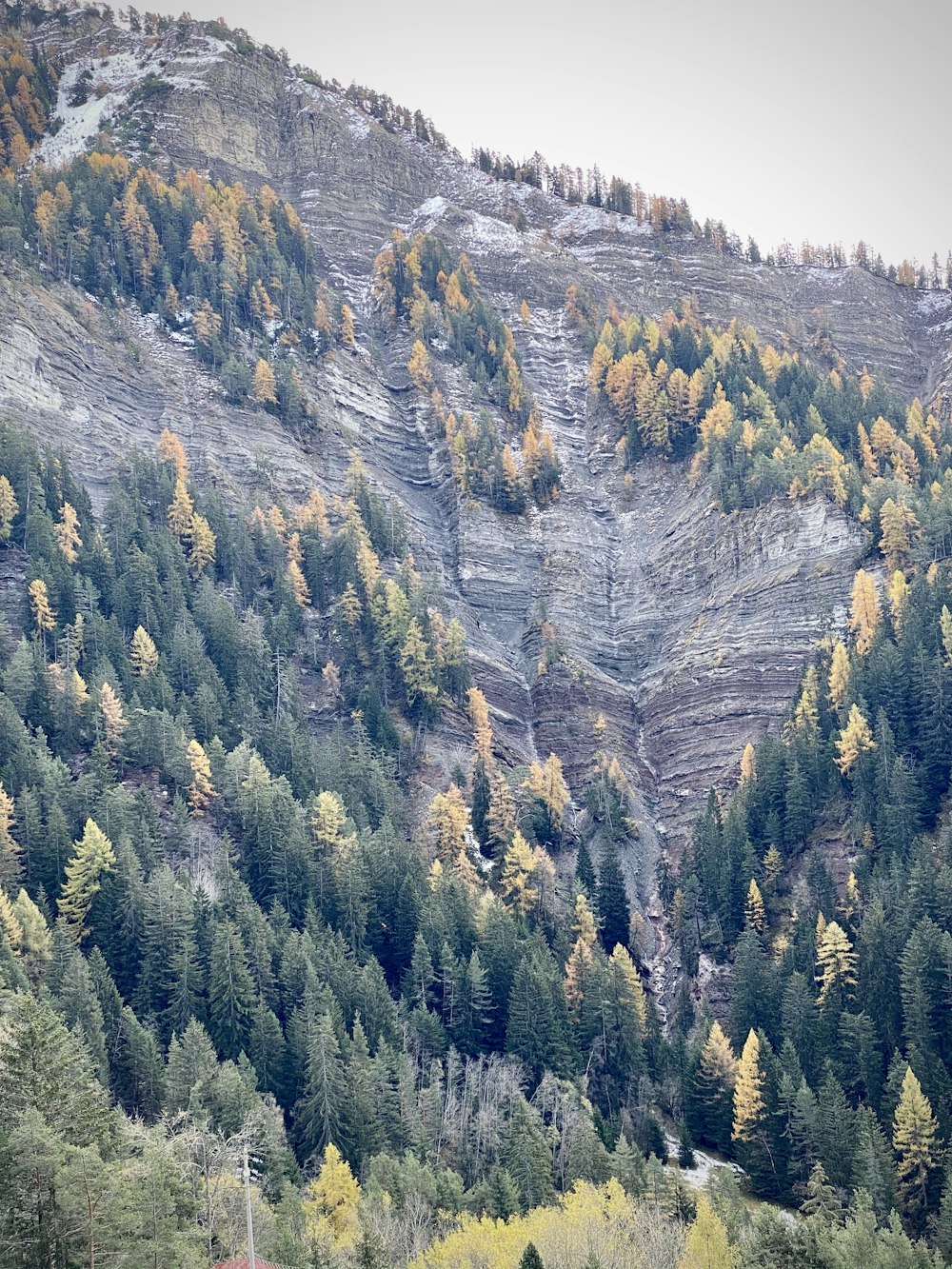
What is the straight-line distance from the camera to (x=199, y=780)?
305ft

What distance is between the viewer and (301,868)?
297ft

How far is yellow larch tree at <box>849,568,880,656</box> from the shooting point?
10669 cm

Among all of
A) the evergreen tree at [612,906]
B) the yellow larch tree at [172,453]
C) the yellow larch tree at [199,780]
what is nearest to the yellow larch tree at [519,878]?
the evergreen tree at [612,906]

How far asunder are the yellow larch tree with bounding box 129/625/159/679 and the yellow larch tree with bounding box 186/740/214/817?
1055 centimetres

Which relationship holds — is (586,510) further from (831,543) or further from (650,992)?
(650,992)

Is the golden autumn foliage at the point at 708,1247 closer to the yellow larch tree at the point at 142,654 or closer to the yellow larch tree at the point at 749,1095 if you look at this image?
the yellow larch tree at the point at 749,1095

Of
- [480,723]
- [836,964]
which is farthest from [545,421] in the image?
[836,964]

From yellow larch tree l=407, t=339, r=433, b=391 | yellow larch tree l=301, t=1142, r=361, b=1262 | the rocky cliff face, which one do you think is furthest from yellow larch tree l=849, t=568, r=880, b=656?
yellow larch tree l=407, t=339, r=433, b=391

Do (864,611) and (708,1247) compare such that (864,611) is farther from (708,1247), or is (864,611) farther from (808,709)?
(708,1247)

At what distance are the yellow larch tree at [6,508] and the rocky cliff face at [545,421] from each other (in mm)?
12830

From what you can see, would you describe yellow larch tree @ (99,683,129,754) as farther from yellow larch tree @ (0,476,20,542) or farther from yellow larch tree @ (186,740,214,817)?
yellow larch tree @ (0,476,20,542)

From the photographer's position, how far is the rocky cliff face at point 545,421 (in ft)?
396


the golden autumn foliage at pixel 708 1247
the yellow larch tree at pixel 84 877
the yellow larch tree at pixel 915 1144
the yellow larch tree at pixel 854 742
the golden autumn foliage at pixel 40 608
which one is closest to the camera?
the golden autumn foliage at pixel 708 1247

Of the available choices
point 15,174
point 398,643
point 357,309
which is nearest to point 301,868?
point 398,643
